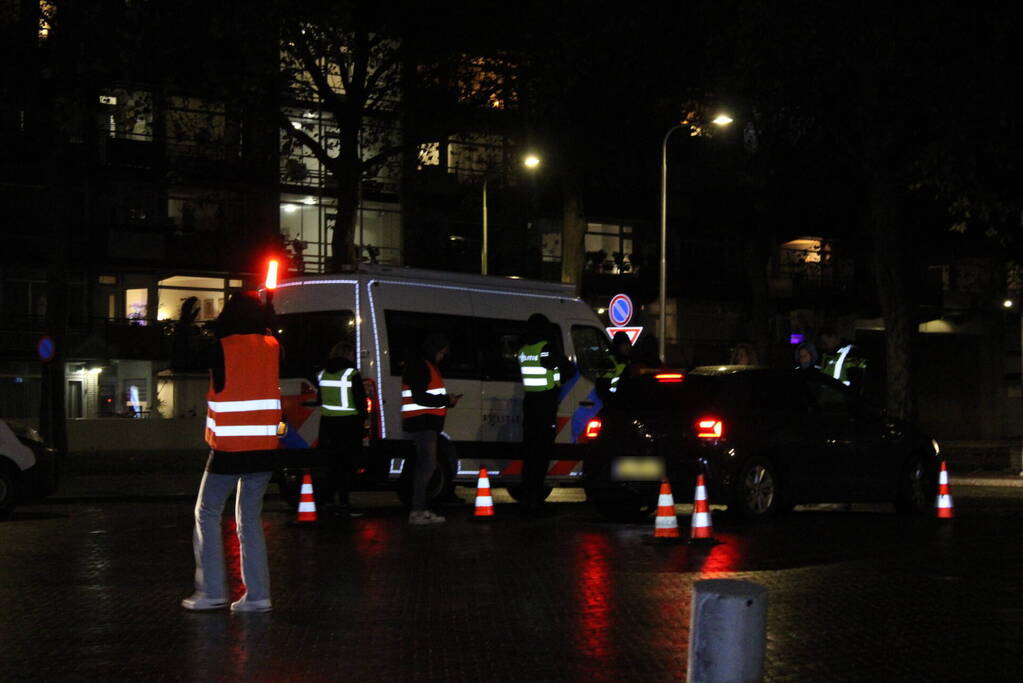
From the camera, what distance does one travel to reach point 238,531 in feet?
30.0

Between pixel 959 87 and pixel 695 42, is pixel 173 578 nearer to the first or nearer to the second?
pixel 959 87

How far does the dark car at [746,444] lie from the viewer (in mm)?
14906

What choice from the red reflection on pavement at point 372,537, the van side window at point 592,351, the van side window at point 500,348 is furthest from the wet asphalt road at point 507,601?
the van side window at point 592,351

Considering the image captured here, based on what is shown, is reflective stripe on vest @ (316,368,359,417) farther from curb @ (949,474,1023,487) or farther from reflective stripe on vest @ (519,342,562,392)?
curb @ (949,474,1023,487)

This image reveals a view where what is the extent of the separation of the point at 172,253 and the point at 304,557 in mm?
39556

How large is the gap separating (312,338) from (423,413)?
238cm

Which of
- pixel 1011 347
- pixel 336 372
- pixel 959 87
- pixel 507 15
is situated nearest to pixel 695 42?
pixel 507 15

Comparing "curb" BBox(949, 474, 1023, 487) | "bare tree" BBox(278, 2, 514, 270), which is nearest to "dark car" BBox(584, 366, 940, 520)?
"curb" BBox(949, 474, 1023, 487)

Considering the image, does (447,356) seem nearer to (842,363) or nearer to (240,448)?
(842,363)

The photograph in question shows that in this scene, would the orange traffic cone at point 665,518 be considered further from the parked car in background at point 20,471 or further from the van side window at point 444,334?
the parked car in background at point 20,471

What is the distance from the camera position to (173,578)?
427 inches

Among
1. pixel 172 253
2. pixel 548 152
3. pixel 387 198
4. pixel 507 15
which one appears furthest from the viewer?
pixel 387 198

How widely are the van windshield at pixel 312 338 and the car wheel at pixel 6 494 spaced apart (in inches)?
118

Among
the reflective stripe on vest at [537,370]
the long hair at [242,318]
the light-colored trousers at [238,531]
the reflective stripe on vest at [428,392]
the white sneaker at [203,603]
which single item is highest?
the long hair at [242,318]
